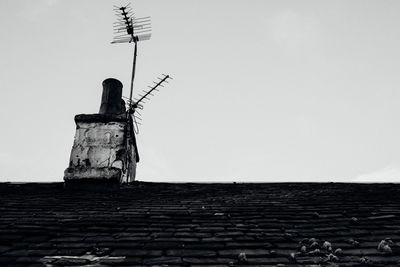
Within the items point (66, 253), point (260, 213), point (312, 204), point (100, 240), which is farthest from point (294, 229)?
point (66, 253)

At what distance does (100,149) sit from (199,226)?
2.91m

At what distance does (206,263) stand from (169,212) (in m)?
1.66

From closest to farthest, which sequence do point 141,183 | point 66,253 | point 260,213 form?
point 66,253, point 260,213, point 141,183

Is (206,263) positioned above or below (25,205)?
below

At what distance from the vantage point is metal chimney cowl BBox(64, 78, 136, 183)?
582 centimetres

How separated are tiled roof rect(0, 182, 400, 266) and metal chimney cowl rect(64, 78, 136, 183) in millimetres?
284

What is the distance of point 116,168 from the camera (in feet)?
19.3

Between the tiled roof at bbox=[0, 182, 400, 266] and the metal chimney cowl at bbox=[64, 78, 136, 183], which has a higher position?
the metal chimney cowl at bbox=[64, 78, 136, 183]

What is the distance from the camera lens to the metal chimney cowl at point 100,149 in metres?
5.82

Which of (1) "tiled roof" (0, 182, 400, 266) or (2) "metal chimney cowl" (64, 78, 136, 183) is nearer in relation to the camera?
(1) "tiled roof" (0, 182, 400, 266)

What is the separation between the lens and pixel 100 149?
6.03 m

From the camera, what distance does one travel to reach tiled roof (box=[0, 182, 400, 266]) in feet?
9.68

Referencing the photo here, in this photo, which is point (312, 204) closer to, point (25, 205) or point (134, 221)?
point (134, 221)

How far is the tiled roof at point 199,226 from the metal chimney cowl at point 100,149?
28 cm
